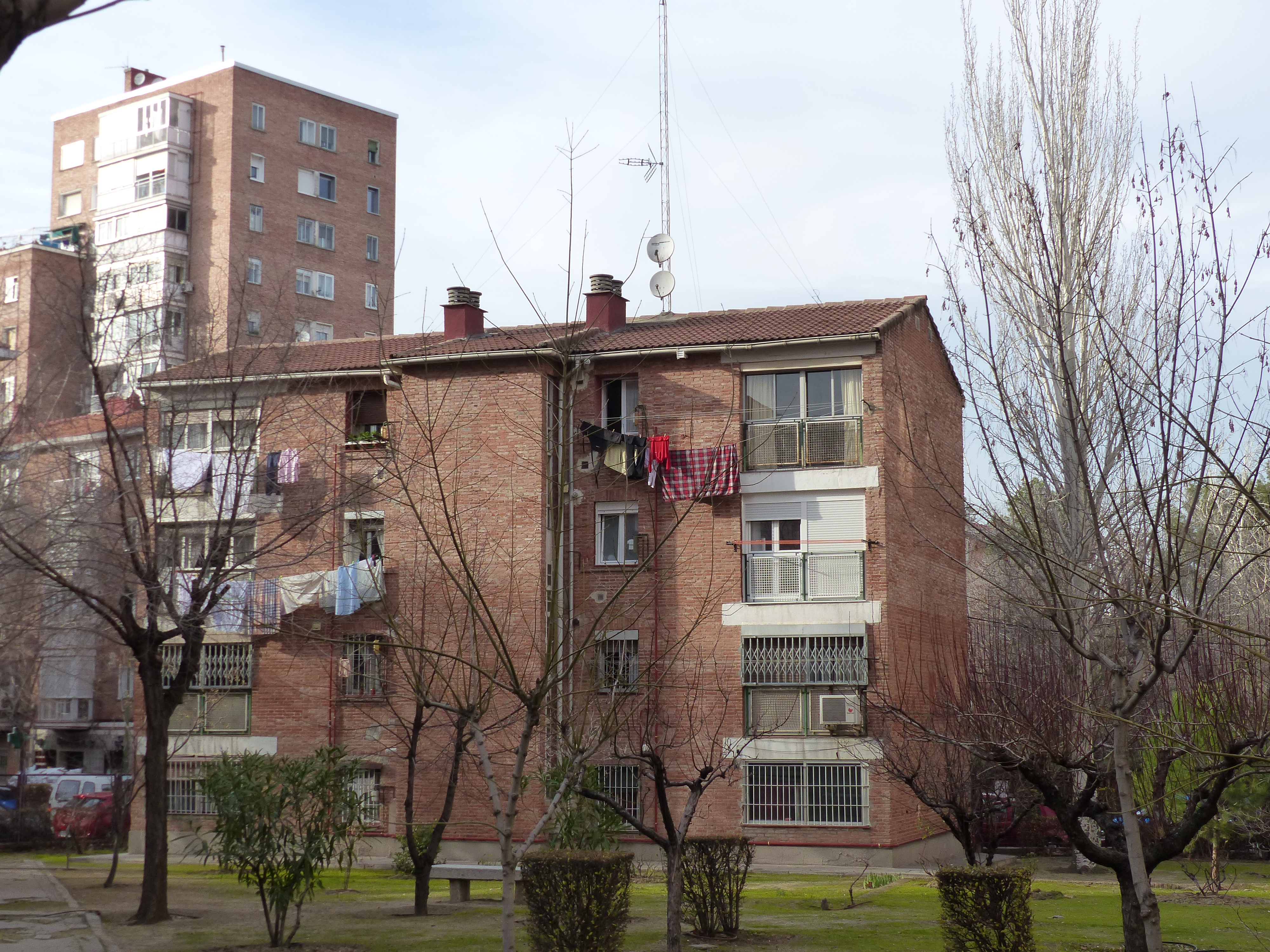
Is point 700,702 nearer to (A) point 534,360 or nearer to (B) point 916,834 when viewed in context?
(B) point 916,834

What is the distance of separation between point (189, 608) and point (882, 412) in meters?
14.1

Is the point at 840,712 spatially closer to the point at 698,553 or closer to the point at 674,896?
the point at 698,553

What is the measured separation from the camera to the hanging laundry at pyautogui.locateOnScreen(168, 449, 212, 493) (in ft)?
75.0

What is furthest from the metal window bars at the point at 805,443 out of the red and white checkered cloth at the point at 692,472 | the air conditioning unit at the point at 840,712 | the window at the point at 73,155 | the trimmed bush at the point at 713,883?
the window at the point at 73,155

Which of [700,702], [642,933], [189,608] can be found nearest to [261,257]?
[700,702]

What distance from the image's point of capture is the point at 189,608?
1716cm

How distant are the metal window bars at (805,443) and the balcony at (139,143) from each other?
36553mm

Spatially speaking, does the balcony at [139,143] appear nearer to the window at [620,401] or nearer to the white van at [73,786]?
the white van at [73,786]

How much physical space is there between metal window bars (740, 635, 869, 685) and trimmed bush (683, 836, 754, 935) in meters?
10.6

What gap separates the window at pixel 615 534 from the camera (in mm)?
27266

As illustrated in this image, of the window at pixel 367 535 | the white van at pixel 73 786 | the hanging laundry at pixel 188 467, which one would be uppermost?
the hanging laundry at pixel 188 467

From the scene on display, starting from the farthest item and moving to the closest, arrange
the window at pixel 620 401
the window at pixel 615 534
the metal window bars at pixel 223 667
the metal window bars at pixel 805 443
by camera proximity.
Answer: the metal window bars at pixel 223 667 < the window at pixel 620 401 < the window at pixel 615 534 < the metal window bars at pixel 805 443

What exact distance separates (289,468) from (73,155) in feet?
128

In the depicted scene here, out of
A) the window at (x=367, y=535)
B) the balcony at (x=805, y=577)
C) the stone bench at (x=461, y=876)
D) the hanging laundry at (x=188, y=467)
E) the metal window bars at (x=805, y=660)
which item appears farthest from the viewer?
the window at (x=367, y=535)
